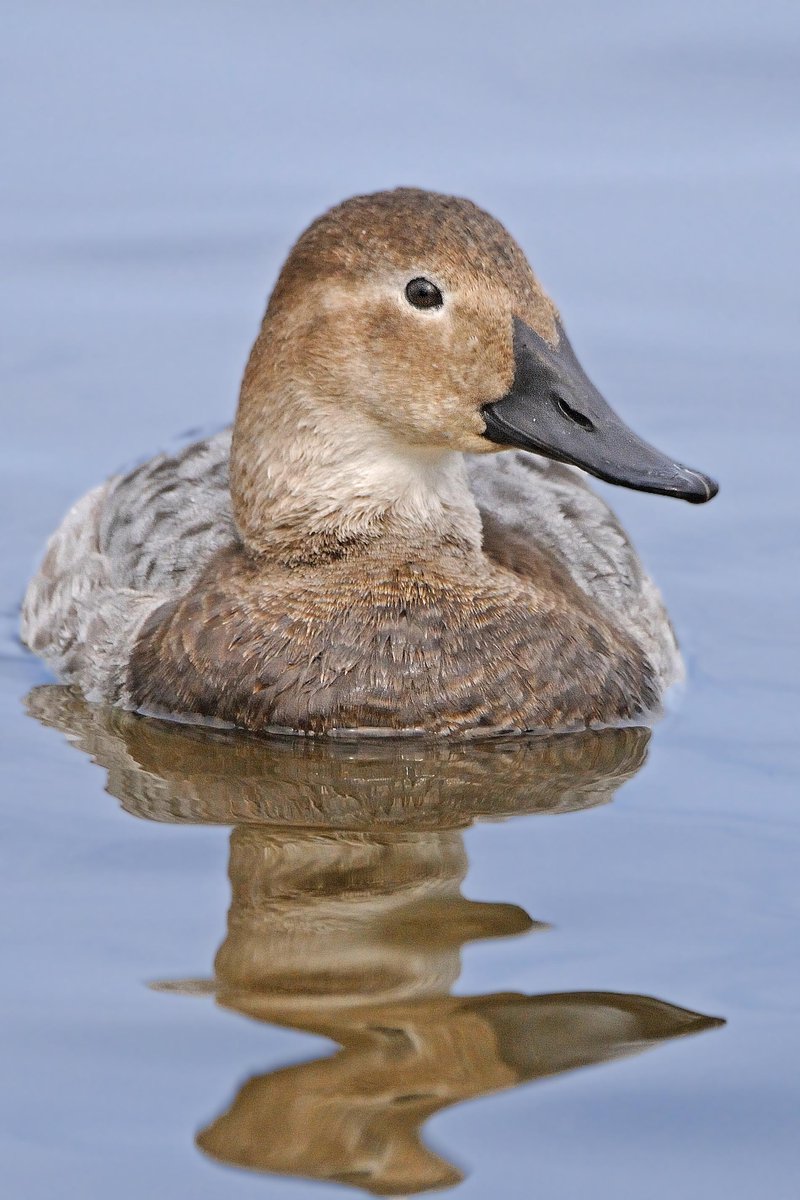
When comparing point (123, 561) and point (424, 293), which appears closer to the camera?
point (424, 293)

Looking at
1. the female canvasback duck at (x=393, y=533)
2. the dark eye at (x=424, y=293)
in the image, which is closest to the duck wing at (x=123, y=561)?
the female canvasback duck at (x=393, y=533)

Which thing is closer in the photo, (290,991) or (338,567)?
(290,991)

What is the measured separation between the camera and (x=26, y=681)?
7863 millimetres

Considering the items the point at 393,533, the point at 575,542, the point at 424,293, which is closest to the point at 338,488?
the point at 393,533

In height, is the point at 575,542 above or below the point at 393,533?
above

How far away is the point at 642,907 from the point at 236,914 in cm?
104

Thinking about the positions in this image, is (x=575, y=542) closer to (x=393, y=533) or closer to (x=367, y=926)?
(x=393, y=533)

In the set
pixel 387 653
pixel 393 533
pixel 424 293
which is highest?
pixel 424 293

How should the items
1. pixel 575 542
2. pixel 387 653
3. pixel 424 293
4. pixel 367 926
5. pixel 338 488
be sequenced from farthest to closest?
pixel 575 542
pixel 338 488
pixel 387 653
pixel 424 293
pixel 367 926

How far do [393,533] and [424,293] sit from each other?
79 cm

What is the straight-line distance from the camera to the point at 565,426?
22.2 feet

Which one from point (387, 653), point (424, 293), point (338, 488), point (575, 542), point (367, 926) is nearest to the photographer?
point (367, 926)

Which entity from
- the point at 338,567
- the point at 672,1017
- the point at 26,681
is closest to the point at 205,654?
the point at 338,567

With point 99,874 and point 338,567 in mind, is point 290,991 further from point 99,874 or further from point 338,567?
point 338,567
